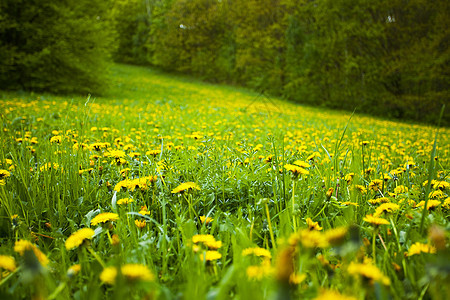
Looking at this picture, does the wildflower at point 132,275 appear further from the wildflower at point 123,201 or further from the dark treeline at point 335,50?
the dark treeline at point 335,50

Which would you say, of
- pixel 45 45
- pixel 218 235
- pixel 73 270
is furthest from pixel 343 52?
pixel 73 270

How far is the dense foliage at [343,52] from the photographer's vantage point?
973 cm

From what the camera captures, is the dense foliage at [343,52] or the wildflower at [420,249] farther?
the dense foliage at [343,52]

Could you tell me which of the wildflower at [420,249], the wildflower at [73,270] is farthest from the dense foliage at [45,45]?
the wildflower at [420,249]

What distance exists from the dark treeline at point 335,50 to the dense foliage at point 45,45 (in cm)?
15

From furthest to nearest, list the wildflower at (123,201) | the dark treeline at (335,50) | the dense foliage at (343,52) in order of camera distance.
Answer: the dense foliage at (343,52)
the dark treeline at (335,50)
the wildflower at (123,201)

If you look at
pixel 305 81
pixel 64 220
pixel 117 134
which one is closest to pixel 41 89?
pixel 117 134

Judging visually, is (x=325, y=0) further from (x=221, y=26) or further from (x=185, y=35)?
(x=185, y=35)

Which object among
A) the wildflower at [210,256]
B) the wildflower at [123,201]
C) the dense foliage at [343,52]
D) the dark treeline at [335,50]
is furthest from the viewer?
the dense foliage at [343,52]

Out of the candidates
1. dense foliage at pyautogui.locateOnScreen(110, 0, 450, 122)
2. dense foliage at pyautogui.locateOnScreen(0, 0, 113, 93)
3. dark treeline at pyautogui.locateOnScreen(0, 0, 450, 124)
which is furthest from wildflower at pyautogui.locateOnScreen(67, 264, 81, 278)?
dark treeline at pyautogui.locateOnScreen(0, 0, 450, 124)

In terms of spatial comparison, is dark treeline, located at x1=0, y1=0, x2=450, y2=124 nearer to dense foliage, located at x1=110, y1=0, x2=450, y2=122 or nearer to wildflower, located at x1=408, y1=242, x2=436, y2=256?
dense foliage, located at x1=110, y1=0, x2=450, y2=122

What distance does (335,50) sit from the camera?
39.1ft

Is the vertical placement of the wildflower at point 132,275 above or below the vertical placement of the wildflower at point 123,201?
above

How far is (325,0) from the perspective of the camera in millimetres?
12180
